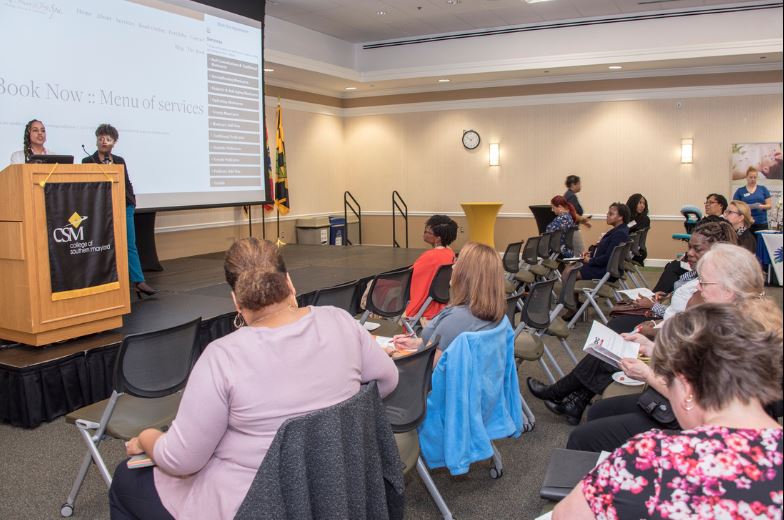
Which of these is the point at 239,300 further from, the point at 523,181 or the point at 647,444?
the point at 523,181

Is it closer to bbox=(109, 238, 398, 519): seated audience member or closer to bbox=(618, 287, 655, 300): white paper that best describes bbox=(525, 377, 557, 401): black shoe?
bbox=(618, 287, 655, 300): white paper

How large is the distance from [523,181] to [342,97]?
157 inches

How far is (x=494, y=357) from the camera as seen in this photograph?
2928mm

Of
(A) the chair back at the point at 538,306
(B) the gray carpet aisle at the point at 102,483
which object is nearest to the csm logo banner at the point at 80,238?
(B) the gray carpet aisle at the point at 102,483

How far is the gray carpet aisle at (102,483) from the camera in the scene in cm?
292

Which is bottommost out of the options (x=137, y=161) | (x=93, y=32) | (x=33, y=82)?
(x=137, y=161)

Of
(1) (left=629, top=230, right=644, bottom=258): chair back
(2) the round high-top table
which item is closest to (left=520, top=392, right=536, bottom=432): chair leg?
(1) (left=629, top=230, right=644, bottom=258): chair back

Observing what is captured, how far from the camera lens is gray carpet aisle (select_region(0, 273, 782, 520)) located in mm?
2916

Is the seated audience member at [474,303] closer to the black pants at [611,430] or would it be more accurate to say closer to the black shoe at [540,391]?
the black pants at [611,430]

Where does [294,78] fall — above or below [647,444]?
above

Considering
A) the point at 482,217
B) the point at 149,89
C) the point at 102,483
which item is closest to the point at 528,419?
the point at 102,483

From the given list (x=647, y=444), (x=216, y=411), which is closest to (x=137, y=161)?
(x=216, y=411)

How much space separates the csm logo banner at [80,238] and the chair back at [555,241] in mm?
5026

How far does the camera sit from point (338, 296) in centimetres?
390
